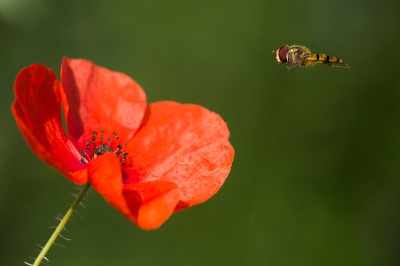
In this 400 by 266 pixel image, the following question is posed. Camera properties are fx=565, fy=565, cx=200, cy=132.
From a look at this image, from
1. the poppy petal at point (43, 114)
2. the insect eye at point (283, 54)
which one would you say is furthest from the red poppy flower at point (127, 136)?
the insect eye at point (283, 54)

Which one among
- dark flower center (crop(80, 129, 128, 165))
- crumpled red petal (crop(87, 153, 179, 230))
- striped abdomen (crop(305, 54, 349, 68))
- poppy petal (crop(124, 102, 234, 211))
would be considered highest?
striped abdomen (crop(305, 54, 349, 68))

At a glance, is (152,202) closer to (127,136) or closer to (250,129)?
(127,136)

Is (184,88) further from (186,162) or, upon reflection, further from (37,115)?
(37,115)

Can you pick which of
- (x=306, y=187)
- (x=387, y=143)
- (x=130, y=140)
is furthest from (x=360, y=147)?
(x=130, y=140)

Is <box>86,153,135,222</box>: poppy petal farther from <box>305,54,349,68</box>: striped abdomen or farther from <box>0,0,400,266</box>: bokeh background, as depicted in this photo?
<box>0,0,400,266</box>: bokeh background

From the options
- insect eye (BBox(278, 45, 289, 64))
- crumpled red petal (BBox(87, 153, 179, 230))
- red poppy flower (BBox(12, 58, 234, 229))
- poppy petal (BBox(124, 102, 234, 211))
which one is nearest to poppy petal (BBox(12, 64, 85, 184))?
red poppy flower (BBox(12, 58, 234, 229))

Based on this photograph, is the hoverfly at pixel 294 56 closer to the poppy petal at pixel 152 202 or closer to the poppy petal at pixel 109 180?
the poppy petal at pixel 152 202
